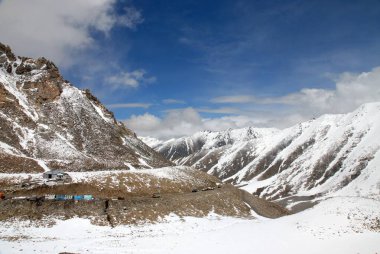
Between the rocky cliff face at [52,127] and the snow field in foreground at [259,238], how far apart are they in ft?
140

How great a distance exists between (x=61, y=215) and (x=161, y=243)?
2193 centimetres

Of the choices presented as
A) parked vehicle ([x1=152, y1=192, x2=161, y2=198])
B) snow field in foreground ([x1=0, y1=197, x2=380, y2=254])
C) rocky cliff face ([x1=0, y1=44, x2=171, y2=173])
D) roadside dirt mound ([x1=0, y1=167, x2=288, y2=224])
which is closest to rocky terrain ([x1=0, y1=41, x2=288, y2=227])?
parked vehicle ([x1=152, y1=192, x2=161, y2=198])

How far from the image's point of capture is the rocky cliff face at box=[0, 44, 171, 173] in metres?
97.1

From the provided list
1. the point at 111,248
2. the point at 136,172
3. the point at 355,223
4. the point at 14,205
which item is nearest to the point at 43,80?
the point at 136,172

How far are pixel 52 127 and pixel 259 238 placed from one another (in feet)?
316

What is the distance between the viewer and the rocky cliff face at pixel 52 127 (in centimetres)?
9712

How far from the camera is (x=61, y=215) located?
51.4 metres

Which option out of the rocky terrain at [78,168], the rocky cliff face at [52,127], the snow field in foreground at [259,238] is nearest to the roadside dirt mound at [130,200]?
the rocky terrain at [78,168]

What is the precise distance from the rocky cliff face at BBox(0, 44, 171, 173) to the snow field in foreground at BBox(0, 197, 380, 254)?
140 ft

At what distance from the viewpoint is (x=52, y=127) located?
116562mm

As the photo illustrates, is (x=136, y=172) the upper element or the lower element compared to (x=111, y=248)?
upper

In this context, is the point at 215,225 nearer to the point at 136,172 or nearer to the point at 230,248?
the point at 230,248

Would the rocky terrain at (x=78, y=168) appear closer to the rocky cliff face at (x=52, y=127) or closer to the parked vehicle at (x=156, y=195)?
the parked vehicle at (x=156, y=195)

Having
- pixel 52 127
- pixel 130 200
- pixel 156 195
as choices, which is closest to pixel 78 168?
pixel 52 127
